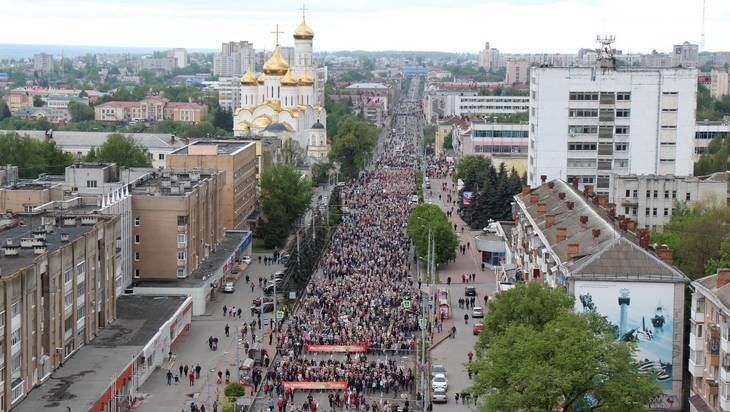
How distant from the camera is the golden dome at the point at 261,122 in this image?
4323 inches

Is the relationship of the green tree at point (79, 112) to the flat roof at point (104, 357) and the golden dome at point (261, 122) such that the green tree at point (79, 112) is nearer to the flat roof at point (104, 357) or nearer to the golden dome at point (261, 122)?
the golden dome at point (261, 122)

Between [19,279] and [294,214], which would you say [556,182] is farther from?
[19,279]

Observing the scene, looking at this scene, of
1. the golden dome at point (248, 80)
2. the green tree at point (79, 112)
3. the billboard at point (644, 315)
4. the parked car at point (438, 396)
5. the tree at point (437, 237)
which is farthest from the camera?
the green tree at point (79, 112)

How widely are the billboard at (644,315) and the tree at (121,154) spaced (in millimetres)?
50238

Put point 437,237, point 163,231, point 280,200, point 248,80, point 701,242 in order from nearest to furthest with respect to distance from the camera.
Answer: point 701,242 < point 163,231 < point 437,237 < point 280,200 < point 248,80

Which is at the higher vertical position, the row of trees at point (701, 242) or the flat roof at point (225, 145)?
the flat roof at point (225, 145)

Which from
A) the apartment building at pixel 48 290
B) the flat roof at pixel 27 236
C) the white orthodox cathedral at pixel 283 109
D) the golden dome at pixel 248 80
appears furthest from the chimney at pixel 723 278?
the golden dome at pixel 248 80

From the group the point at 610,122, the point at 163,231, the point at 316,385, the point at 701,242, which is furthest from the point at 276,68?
the point at 316,385

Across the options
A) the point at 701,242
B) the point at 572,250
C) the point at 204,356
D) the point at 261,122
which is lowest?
the point at 204,356

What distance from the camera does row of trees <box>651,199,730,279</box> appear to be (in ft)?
145

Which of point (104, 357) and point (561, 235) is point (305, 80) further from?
point (104, 357)

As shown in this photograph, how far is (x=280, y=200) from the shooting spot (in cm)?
7306

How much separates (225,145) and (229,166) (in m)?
8.33

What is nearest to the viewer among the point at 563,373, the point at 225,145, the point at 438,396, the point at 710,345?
the point at 563,373
